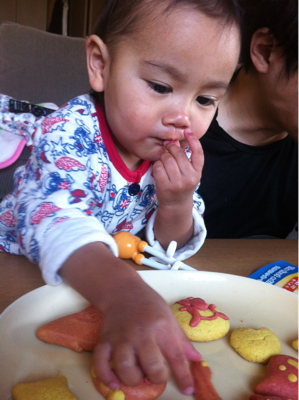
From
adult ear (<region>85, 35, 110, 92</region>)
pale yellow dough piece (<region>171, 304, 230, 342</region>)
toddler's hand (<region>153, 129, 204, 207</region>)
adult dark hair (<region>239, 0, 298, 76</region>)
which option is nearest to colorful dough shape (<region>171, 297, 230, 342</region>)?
pale yellow dough piece (<region>171, 304, 230, 342</region>)

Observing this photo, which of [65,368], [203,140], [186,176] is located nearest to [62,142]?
[186,176]

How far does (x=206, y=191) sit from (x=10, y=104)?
3.07 ft

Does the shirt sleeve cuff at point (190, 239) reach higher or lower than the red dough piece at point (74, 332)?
lower

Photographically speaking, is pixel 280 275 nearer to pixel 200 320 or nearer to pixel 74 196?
pixel 200 320

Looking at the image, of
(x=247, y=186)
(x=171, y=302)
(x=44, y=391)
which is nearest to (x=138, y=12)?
(x=171, y=302)

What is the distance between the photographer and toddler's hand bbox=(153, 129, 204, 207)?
2.34 feet

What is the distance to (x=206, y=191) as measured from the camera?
1.23 m

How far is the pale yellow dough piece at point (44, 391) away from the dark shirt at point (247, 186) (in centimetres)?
93

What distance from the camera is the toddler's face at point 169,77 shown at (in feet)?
2.01

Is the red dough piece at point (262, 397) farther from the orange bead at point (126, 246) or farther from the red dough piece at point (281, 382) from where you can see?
the orange bead at point (126, 246)

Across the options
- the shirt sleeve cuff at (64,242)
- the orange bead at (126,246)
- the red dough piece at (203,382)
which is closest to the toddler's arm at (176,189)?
the orange bead at (126,246)

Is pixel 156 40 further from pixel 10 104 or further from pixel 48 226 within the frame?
pixel 10 104

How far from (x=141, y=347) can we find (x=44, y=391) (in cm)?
12

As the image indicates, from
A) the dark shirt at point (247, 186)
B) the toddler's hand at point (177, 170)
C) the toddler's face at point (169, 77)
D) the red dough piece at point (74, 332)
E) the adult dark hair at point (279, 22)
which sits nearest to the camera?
the red dough piece at point (74, 332)
